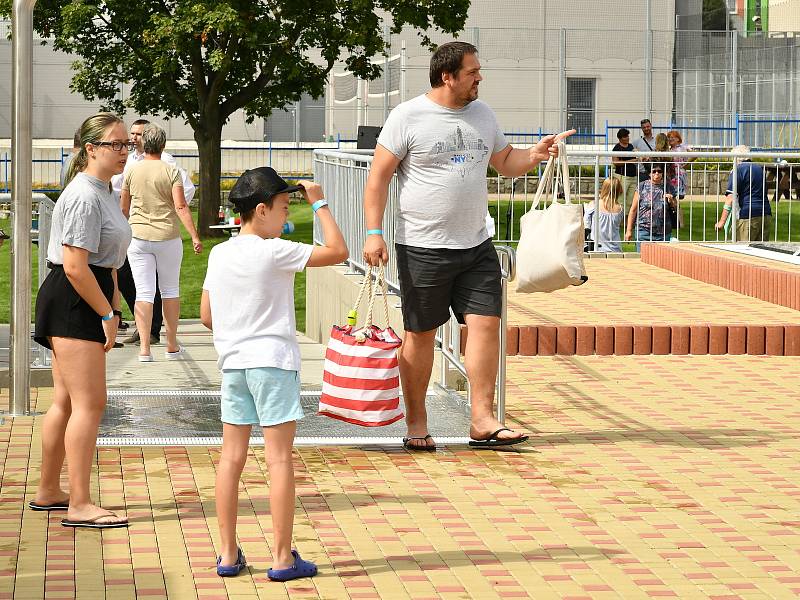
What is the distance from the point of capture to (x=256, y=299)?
5242 millimetres

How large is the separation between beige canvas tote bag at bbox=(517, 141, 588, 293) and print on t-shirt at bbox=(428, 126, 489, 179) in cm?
36

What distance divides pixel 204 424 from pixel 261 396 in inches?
119

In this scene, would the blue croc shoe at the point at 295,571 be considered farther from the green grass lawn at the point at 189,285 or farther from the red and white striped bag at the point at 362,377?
the green grass lawn at the point at 189,285

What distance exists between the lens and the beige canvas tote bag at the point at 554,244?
746cm

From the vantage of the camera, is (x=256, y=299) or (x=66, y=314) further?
(x=66, y=314)

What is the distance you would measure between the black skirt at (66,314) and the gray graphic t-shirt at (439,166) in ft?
6.12

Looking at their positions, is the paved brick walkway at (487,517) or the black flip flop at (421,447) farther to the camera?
the black flip flop at (421,447)

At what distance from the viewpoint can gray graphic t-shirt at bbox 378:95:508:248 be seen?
7.38 metres

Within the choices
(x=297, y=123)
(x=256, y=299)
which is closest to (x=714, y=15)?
(x=297, y=123)

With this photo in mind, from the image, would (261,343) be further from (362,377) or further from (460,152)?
(460,152)

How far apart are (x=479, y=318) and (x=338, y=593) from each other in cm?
257

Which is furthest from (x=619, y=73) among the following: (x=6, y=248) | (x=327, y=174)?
(x=327, y=174)

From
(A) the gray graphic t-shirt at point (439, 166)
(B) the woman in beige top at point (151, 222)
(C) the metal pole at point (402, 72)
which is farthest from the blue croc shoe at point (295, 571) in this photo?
(C) the metal pole at point (402, 72)

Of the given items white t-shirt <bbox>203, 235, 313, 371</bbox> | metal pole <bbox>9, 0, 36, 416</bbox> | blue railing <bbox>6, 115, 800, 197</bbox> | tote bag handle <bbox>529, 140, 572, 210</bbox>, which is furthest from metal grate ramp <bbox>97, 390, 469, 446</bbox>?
blue railing <bbox>6, 115, 800, 197</bbox>
